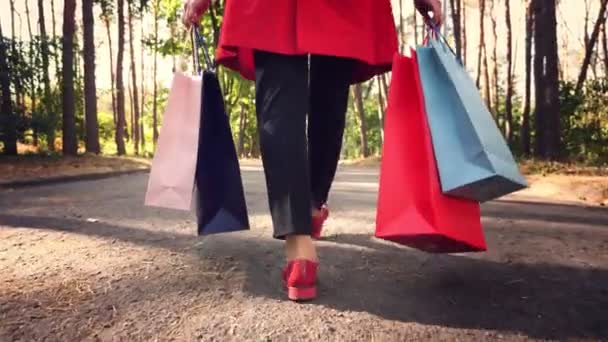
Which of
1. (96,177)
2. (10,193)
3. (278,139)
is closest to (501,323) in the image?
(278,139)

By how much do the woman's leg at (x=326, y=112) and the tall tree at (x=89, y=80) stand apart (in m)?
12.9

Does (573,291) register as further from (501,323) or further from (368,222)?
(368,222)

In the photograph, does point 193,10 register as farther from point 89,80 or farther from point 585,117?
point 585,117

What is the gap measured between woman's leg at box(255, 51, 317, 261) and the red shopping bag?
11.2 inches

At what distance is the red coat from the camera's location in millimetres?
1873

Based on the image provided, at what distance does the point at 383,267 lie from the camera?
85.0 inches

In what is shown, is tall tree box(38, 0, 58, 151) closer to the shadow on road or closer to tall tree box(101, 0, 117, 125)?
tall tree box(101, 0, 117, 125)

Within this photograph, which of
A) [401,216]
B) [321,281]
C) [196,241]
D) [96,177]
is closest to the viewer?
[401,216]

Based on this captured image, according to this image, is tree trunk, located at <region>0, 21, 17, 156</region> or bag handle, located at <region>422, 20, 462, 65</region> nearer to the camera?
bag handle, located at <region>422, 20, 462, 65</region>

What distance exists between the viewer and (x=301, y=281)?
1.77 m

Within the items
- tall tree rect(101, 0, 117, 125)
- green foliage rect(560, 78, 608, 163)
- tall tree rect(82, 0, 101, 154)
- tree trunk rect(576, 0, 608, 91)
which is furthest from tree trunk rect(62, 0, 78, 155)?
tree trunk rect(576, 0, 608, 91)

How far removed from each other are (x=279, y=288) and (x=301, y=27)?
37.1 inches

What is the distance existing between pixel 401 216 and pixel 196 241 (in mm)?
1280

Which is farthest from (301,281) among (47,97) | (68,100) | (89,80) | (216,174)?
(47,97)
